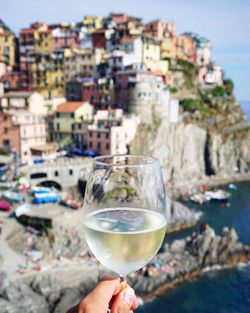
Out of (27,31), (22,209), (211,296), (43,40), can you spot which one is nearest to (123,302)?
(211,296)

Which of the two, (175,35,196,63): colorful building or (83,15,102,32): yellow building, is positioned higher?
(83,15,102,32): yellow building

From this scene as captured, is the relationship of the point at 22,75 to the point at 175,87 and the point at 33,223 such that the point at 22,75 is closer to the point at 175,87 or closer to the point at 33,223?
the point at 175,87

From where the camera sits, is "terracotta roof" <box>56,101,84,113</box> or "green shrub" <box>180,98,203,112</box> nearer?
"terracotta roof" <box>56,101,84,113</box>

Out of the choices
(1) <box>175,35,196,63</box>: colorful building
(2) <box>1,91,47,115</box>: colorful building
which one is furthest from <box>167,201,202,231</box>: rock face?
(1) <box>175,35,196,63</box>: colorful building

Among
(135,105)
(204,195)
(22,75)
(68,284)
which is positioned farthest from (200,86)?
(68,284)

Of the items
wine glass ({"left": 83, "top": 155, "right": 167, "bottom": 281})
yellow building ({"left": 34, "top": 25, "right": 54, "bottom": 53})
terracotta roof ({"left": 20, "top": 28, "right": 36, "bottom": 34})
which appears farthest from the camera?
yellow building ({"left": 34, "top": 25, "right": 54, "bottom": 53})

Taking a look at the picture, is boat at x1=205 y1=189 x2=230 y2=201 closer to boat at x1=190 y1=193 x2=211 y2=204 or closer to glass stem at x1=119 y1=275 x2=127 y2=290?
boat at x1=190 y1=193 x2=211 y2=204

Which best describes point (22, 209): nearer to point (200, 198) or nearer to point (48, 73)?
point (200, 198)
